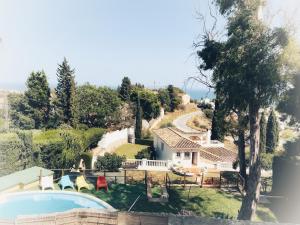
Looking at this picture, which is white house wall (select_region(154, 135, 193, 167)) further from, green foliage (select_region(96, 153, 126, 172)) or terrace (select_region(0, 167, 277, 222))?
terrace (select_region(0, 167, 277, 222))

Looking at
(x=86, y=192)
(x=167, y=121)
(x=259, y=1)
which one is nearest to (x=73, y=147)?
(x=86, y=192)

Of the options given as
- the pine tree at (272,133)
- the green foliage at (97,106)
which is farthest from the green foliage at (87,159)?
the pine tree at (272,133)

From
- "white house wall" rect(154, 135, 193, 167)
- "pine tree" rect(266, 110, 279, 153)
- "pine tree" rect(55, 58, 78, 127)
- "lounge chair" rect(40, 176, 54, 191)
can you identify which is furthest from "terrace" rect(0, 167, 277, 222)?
"pine tree" rect(266, 110, 279, 153)

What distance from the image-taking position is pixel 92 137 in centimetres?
3931

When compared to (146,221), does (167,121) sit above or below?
above

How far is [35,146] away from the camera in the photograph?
25859mm

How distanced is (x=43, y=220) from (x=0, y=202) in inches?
391

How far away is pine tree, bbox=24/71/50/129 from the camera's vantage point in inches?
1905

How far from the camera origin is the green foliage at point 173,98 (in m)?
82.1

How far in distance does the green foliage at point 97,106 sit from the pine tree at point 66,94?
2.01 metres

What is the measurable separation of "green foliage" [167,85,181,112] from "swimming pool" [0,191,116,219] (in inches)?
2444

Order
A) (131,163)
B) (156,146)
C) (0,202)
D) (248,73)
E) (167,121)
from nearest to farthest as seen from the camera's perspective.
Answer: (248,73), (0,202), (131,163), (156,146), (167,121)

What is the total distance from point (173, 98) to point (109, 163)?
175ft

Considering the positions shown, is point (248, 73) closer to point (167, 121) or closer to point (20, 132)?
point (20, 132)
